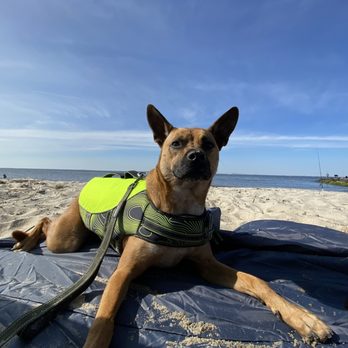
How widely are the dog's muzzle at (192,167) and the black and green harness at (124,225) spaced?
14.8 inches

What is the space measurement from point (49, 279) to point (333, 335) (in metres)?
2.32

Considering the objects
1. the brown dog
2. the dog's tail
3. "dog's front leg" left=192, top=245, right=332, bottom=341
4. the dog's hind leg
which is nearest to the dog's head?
the brown dog

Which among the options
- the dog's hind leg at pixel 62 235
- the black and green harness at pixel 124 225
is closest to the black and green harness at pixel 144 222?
the black and green harness at pixel 124 225

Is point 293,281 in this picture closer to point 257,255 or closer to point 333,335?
point 257,255

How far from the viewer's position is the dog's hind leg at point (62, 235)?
391cm

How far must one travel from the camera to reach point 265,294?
2.59 m

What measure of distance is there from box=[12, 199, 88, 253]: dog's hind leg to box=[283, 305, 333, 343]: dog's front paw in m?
2.55

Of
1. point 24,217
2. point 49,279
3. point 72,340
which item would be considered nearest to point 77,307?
point 72,340

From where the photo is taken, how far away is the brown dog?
2285 millimetres

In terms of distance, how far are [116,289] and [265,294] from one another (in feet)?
3.75

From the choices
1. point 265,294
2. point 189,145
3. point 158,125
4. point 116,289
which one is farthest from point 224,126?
point 116,289

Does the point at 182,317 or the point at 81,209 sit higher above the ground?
the point at 81,209

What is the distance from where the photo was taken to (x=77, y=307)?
7.99ft

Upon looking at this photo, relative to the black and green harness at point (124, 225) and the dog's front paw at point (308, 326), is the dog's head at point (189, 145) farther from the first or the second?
the dog's front paw at point (308, 326)
